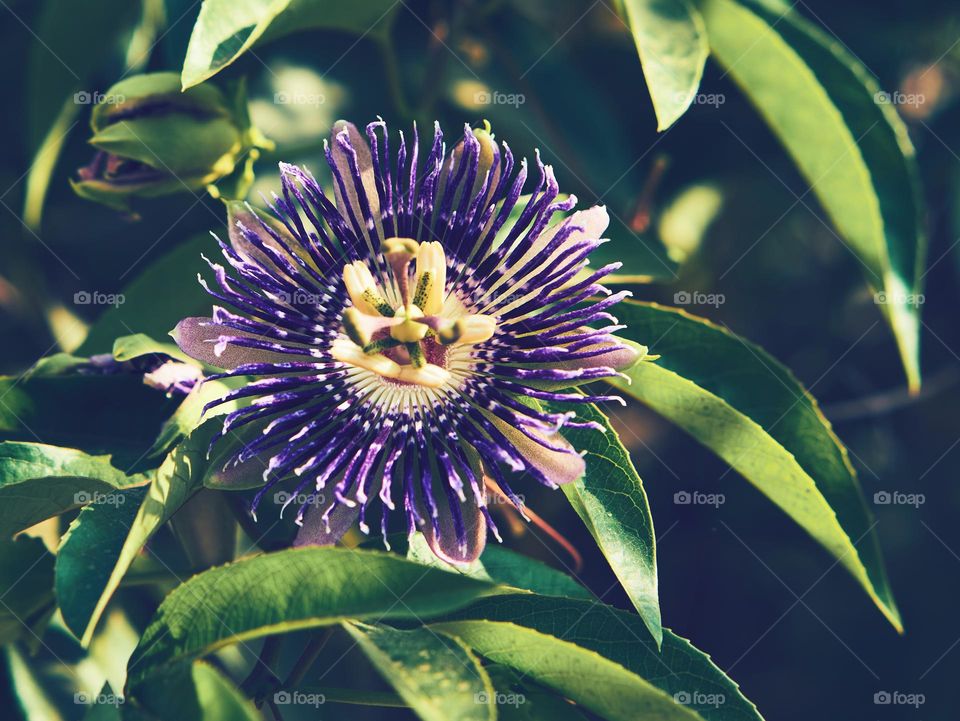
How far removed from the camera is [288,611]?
122 cm

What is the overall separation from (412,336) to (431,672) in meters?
0.56

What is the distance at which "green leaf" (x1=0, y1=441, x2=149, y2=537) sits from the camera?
1431 millimetres

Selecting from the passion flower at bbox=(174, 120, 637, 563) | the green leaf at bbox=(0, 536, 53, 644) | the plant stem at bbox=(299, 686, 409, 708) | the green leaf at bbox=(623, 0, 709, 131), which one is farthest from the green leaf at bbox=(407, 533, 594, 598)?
the green leaf at bbox=(623, 0, 709, 131)

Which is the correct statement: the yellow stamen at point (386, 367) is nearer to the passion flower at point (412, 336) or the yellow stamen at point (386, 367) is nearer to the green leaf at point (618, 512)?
the passion flower at point (412, 336)

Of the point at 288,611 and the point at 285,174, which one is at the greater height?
the point at 285,174

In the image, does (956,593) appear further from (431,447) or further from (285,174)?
(285,174)

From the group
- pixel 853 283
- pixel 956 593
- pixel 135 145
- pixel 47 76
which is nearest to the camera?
pixel 135 145

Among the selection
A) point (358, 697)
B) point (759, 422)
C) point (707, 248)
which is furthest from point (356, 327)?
point (707, 248)

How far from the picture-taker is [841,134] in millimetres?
1793

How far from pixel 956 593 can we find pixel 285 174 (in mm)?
1842

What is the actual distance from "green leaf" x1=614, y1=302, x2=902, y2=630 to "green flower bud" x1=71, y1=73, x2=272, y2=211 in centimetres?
Answer: 72


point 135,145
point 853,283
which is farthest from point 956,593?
point 135,145

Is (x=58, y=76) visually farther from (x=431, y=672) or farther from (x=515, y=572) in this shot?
(x=431, y=672)

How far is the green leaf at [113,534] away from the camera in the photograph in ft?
4.16
